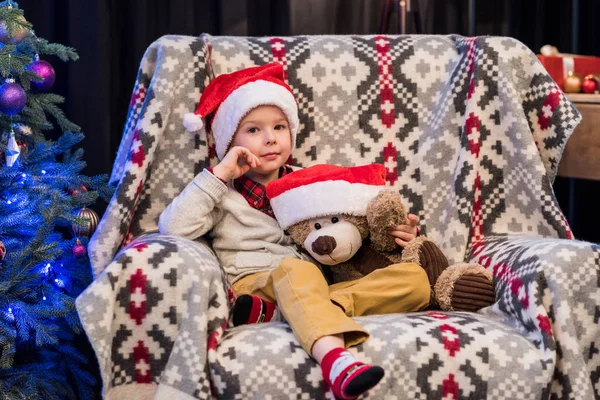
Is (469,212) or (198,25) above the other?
(198,25)

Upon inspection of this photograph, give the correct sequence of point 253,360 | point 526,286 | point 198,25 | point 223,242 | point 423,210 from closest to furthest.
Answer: point 253,360
point 526,286
point 223,242
point 423,210
point 198,25

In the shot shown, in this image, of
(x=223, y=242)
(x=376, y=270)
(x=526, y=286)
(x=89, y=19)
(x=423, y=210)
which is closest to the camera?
(x=526, y=286)

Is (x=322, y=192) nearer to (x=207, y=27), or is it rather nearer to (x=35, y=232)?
(x=35, y=232)

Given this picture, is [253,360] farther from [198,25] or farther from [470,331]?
[198,25]

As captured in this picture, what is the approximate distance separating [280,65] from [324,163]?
0.94 ft

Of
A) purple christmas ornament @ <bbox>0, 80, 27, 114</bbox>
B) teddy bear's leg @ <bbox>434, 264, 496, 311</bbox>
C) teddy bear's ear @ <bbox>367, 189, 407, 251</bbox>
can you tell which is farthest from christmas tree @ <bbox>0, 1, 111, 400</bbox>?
teddy bear's leg @ <bbox>434, 264, 496, 311</bbox>

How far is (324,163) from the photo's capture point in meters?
2.16

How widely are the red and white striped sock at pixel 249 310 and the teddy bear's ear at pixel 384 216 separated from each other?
1.03 ft

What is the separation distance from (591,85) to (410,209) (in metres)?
1.01

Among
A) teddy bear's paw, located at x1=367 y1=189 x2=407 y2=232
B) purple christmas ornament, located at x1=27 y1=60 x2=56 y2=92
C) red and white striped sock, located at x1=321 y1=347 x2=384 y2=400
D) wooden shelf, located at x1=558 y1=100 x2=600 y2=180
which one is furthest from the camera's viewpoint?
wooden shelf, located at x1=558 y1=100 x2=600 y2=180

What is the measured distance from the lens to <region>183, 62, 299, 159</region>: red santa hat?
6.46 feet

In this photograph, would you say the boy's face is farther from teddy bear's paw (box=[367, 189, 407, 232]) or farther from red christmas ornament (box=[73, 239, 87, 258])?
red christmas ornament (box=[73, 239, 87, 258])

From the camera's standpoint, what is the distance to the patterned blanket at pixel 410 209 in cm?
155

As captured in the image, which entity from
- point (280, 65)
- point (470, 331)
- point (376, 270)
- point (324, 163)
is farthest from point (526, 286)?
point (280, 65)
